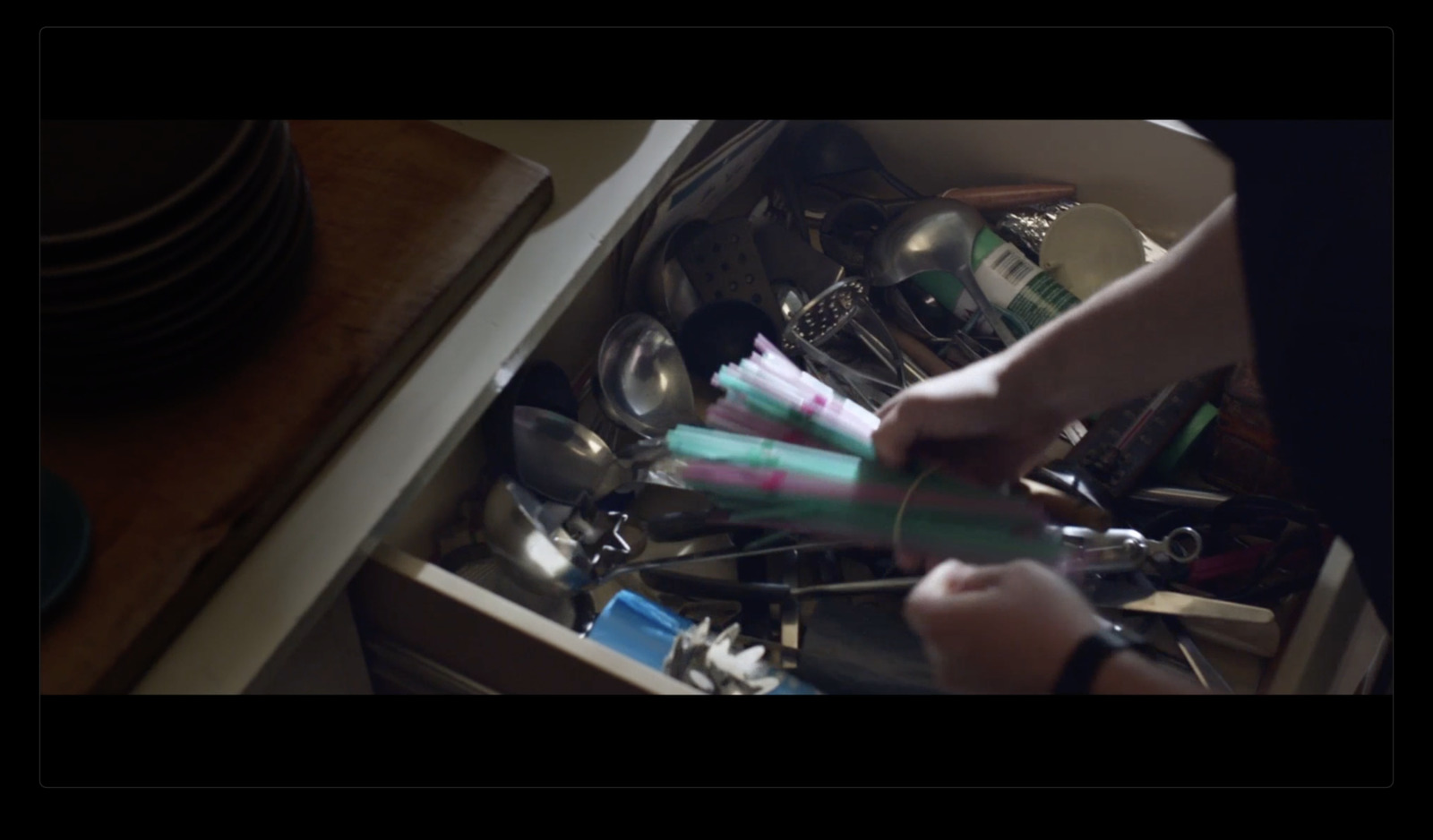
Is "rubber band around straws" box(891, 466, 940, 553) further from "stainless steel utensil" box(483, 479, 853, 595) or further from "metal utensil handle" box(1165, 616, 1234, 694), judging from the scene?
"metal utensil handle" box(1165, 616, 1234, 694)

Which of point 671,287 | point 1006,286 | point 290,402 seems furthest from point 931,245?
point 290,402

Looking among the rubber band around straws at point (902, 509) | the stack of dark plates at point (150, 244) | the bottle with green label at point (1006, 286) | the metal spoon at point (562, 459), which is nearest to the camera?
the stack of dark plates at point (150, 244)

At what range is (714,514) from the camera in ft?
2.63

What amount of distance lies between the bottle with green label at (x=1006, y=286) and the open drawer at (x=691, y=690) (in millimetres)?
117

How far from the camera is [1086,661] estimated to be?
586 mm

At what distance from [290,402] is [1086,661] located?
0.48 metres

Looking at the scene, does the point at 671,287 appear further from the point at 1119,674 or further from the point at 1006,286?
the point at 1119,674

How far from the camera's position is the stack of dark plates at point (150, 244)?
526 millimetres

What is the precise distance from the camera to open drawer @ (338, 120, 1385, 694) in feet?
2.05

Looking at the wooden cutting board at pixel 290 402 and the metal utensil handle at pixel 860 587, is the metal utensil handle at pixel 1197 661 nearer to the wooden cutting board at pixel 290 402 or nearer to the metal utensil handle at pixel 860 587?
the metal utensil handle at pixel 860 587

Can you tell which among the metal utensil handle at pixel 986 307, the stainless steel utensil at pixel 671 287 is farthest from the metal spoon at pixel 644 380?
the metal utensil handle at pixel 986 307
